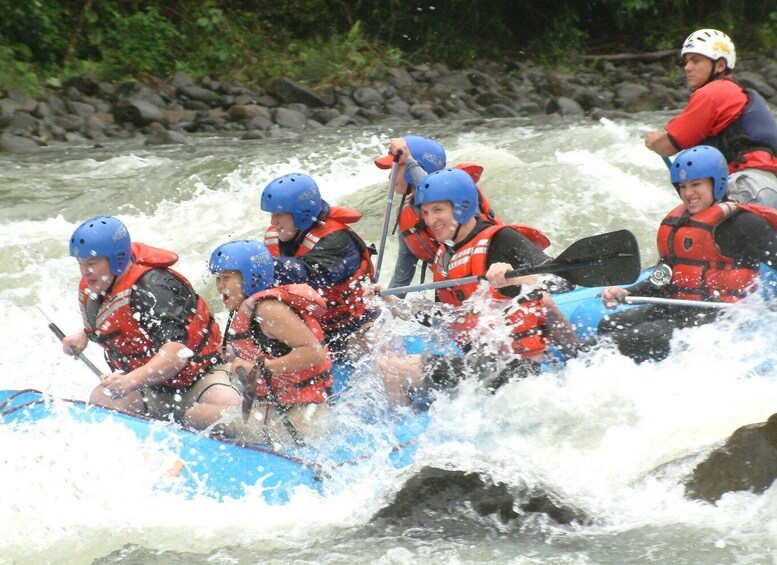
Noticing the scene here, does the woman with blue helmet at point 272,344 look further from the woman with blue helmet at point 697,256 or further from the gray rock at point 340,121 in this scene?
the gray rock at point 340,121

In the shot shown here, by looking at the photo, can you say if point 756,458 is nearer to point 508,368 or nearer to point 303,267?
point 508,368

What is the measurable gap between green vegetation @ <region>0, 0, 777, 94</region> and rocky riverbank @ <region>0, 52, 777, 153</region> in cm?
64

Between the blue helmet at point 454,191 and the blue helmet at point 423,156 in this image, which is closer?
the blue helmet at point 454,191

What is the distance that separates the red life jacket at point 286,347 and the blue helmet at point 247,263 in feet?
0.33

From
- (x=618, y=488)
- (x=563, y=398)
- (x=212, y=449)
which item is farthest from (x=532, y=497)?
(x=212, y=449)

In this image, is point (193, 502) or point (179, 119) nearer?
point (193, 502)

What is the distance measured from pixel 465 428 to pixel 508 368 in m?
0.35

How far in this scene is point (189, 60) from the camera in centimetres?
1520

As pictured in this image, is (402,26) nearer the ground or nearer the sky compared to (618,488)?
nearer the sky

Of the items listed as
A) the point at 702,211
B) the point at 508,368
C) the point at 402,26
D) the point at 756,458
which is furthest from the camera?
the point at 402,26

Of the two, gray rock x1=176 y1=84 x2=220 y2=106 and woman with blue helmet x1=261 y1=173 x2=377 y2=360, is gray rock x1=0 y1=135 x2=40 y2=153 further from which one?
woman with blue helmet x1=261 y1=173 x2=377 y2=360

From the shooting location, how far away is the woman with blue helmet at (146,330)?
459 centimetres

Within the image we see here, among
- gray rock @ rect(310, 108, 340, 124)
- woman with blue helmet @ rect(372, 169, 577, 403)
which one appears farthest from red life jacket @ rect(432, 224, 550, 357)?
gray rock @ rect(310, 108, 340, 124)

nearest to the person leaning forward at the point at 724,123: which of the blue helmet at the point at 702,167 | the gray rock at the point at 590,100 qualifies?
the blue helmet at the point at 702,167
